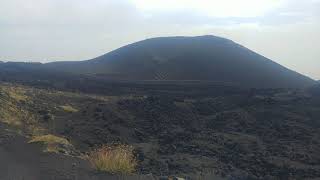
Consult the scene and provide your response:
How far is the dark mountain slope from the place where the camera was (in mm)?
75250

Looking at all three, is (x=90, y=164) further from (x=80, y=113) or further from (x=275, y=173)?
(x=80, y=113)

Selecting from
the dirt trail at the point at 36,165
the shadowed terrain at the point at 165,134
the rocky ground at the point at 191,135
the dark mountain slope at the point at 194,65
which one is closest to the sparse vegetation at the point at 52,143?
the shadowed terrain at the point at 165,134

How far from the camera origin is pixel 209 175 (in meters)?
19.0

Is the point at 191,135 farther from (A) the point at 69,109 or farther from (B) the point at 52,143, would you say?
(B) the point at 52,143

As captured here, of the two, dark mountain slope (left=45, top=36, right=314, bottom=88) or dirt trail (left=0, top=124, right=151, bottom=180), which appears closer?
dirt trail (left=0, top=124, right=151, bottom=180)

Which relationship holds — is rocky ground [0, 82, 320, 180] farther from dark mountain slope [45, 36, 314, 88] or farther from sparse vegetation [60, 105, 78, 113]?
dark mountain slope [45, 36, 314, 88]

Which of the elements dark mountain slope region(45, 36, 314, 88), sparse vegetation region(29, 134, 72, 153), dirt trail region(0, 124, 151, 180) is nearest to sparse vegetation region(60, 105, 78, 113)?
sparse vegetation region(29, 134, 72, 153)

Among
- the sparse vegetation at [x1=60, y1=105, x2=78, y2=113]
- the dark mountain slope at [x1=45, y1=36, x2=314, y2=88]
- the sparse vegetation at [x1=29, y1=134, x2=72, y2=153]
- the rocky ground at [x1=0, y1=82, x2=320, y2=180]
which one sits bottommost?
the rocky ground at [x1=0, y1=82, x2=320, y2=180]

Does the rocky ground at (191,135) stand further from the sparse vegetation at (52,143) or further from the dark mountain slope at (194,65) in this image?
the dark mountain slope at (194,65)

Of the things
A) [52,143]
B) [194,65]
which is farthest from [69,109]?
[194,65]

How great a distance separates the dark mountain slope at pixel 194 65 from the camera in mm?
75250

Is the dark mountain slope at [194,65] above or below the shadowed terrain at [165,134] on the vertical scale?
above

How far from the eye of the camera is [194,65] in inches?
3206

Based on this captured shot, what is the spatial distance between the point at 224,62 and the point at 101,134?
57.1m
